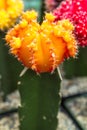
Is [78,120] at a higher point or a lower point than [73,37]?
lower

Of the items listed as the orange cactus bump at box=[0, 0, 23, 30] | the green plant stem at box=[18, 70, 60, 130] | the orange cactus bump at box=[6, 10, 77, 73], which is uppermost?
the orange cactus bump at box=[0, 0, 23, 30]

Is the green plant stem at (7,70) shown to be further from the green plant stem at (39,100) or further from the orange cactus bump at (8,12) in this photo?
the green plant stem at (39,100)

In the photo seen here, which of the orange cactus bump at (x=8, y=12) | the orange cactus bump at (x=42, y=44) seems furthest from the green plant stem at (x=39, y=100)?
the orange cactus bump at (x=8, y=12)

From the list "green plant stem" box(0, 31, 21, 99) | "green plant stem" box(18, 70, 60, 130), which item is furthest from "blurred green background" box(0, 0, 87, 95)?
"green plant stem" box(18, 70, 60, 130)

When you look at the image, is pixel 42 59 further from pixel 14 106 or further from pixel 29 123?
pixel 14 106

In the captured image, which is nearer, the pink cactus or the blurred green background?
the pink cactus

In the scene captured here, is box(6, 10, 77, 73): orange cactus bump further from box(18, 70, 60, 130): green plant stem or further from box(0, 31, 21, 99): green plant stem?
box(0, 31, 21, 99): green plant stem

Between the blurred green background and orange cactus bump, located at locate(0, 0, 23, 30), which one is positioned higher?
orange cactus bump, located at locate(0, 0, 23, 30)

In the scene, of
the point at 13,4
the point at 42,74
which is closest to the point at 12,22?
the point at 13,4
